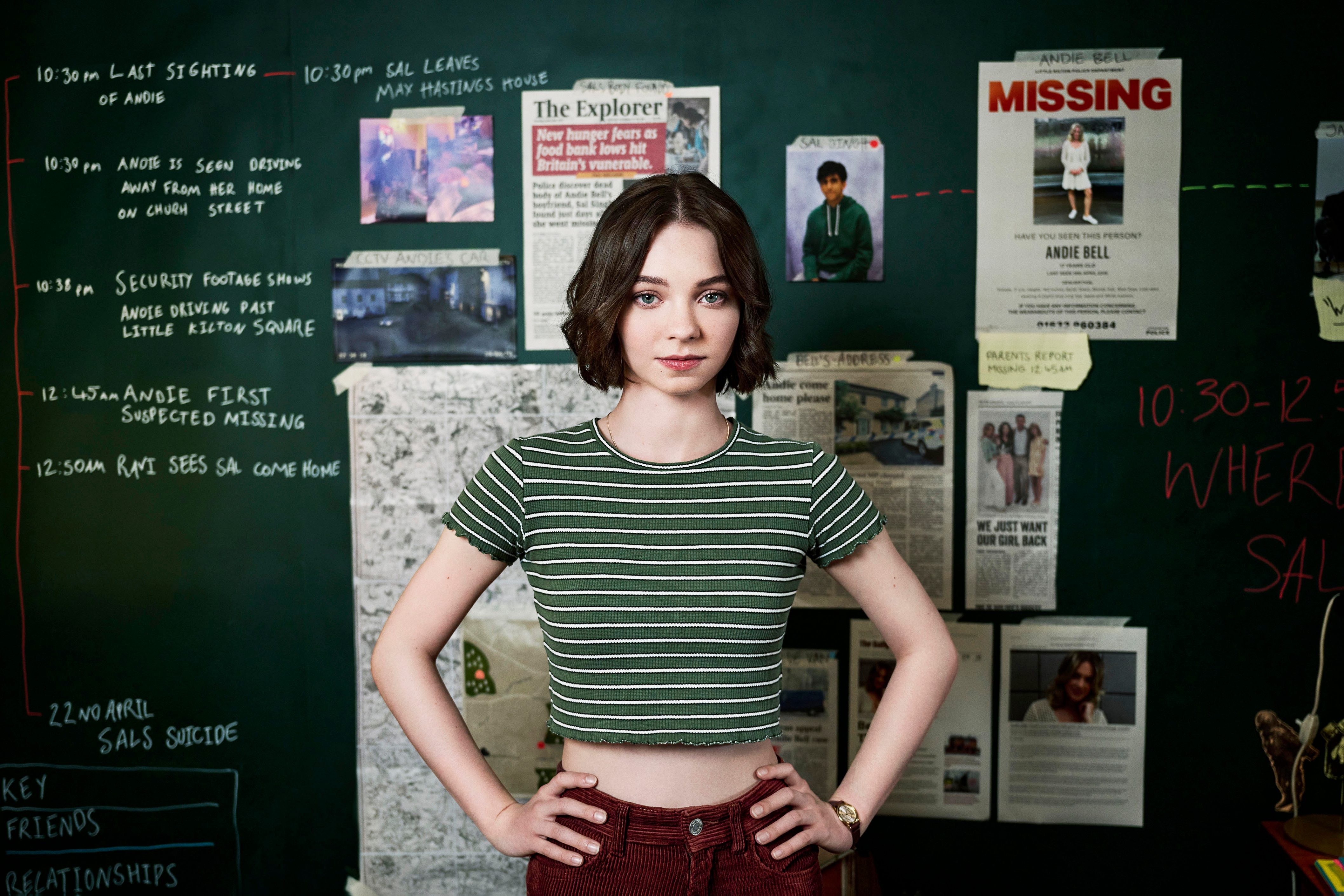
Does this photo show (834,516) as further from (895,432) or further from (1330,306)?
(1330,306)

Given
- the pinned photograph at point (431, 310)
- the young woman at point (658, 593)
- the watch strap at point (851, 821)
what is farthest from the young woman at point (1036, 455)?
the pinned photograph at point (431, 310)

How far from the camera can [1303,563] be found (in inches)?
63.3

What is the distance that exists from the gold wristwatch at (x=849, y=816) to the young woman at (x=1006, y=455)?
811 millimetres

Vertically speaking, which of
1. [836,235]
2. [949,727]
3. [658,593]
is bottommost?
[949,727]

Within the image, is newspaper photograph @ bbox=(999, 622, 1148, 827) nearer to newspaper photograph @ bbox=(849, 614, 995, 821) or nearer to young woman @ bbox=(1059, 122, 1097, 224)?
newspaper photograph @ bbox=(849, 614, 995, 821)

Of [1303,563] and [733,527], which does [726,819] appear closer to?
[733,527]

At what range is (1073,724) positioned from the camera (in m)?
1.65

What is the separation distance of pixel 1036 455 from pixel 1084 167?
1.68 ft

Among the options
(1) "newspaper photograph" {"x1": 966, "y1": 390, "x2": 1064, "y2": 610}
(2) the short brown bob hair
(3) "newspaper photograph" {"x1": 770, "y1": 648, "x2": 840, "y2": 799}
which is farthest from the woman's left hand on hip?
(1) "newspaper photograph" {"x1": 966, "y1": 390, "x2": 1064, "y2": 610}

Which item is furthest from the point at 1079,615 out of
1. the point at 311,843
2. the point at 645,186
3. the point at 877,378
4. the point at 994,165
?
the point at 311,843

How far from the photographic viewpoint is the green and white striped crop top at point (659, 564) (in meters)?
0.96

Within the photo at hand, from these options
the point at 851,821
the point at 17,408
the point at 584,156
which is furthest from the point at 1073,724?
the point at 17,408

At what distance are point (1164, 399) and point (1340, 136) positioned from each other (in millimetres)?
529

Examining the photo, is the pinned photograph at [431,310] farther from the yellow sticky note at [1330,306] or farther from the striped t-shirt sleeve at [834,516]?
the yellow sticky note at [1330,306]
